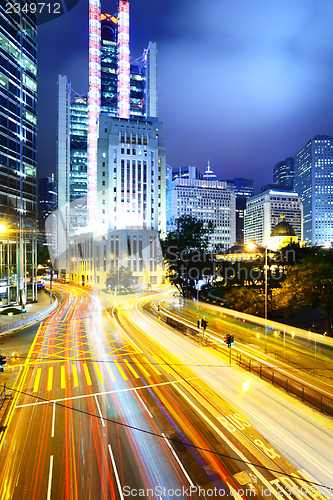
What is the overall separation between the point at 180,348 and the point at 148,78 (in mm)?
123084

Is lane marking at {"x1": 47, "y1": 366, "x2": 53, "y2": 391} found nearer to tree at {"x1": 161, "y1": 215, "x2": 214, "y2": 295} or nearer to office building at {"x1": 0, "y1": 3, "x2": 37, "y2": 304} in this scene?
office building at {"x1": 0, "y1": 3, "x2": 37, "y2": 304}

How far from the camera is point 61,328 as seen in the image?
102ft

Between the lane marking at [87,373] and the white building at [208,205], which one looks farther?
the white building at [208,205]

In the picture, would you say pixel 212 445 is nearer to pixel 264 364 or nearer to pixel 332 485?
pixel 332 485

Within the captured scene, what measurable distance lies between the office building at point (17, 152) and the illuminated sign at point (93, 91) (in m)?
61.1

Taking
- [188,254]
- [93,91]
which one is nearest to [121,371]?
[188,254]

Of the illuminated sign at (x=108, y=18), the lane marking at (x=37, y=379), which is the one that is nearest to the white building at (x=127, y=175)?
the illuminated sign at (x=108, y=18)

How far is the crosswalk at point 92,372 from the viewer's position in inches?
674

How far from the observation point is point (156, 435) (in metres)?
12.0

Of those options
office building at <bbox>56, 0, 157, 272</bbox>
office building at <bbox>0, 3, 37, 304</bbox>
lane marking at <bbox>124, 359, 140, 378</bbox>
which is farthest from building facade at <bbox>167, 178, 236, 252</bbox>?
lane marking at <bbox>124, 359, 140, 378</bbox>

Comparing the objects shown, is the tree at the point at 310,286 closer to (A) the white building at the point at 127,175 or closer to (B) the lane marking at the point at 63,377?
(B) the lane marking at the point at 63,377

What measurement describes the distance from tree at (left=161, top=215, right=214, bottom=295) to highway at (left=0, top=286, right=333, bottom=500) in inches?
1404

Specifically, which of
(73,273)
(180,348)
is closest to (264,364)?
(180,348)

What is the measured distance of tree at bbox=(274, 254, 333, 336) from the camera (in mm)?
29156
